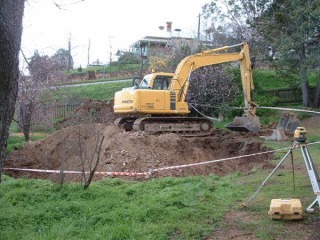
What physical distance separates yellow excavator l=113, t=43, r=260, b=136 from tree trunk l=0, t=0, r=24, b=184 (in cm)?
1135

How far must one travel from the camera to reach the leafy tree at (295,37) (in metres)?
22.2

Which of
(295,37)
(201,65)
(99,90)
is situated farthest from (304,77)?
(99,90)

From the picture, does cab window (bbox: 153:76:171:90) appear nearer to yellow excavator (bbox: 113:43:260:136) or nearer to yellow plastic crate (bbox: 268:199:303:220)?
yellow excavator (bbox: 113:43:260:136)

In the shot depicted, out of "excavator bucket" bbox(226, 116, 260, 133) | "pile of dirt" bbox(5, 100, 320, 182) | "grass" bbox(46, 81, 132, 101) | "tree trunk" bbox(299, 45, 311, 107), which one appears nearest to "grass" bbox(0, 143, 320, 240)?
"pile of dirt" bbox(5, 100, 320, 182)

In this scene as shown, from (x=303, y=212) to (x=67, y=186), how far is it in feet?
13.9

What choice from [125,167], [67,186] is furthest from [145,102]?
[67,186]

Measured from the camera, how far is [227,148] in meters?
15.7

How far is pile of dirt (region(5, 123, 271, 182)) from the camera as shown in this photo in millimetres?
10828

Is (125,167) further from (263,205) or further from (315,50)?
(315,50)

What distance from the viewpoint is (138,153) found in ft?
40.1

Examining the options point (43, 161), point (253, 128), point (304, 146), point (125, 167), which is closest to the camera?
point (304, 146)

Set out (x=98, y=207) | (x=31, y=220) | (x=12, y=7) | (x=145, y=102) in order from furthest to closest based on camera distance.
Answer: (x=145, y=102) → (x=98, y=207) → (x=31, y=220) → (x=12, y=7)

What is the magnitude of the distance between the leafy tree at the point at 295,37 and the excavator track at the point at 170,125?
794 centimetres

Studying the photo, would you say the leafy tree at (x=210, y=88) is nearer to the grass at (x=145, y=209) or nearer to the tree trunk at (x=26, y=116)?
the tree trunk at (x=26, y=116)
